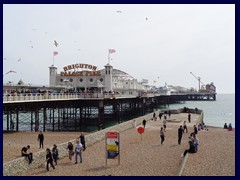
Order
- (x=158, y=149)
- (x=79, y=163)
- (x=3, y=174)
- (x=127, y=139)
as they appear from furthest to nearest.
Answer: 1. (x=127, y=139)
2. (x=158, y=149)
3. (x=79, y=163)
4. (x=3, y=174)

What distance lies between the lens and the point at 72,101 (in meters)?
37.5

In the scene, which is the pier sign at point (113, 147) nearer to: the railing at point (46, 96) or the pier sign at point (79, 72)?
the railing at point (46, 96)

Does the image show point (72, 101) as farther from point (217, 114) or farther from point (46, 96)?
point (217, 114)

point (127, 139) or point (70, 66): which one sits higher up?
point (70, 66)

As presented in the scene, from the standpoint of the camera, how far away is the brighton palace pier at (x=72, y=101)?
2917cm

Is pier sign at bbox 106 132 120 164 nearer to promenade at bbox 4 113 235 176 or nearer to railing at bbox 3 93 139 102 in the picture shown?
promenade at bbox 4 113 235 176

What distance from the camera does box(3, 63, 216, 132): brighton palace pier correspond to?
29.2 metres

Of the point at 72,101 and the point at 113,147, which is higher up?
the point at 72,101

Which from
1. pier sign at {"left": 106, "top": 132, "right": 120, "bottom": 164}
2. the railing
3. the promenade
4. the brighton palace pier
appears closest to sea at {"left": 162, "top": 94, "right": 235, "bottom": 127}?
the brighton palace pier

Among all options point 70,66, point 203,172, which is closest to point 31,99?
point 203,172

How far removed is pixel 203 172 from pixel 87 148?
7919 millimetres

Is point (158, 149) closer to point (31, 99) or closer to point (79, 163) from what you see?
point (79, 163)

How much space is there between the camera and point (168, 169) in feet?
41.9

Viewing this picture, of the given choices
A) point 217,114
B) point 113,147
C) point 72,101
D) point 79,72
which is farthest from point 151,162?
point 217,114
